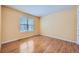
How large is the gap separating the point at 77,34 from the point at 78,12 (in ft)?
2.16

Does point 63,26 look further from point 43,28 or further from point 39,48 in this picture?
point 39,48

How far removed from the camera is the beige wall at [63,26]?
2.57m

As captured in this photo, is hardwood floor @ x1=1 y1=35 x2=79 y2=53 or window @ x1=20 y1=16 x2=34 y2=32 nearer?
hardwood floor @ x1=1 y1=35 x2=79 y2=53

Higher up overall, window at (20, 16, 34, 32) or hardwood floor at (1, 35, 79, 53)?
window at (20, 16, 34, 32)

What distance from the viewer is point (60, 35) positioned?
2.80 metres

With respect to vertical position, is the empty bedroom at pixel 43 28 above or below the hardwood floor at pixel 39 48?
above

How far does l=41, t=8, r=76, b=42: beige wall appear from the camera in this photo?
2.57 meters

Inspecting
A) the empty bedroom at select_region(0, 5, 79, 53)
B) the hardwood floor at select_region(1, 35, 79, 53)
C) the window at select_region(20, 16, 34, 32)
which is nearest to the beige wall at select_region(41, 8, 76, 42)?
the empty bedroom at select_region(0, 5, 79, 53)

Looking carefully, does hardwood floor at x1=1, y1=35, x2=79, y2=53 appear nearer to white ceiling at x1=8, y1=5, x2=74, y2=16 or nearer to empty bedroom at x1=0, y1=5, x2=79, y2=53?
empty bedroom at x1=0, y1=5, x2=79, y2=53

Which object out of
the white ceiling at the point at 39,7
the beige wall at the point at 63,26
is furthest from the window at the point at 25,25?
the beige wall at the point at 63,26

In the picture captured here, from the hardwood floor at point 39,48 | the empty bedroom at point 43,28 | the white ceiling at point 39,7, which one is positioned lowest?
the hardwood floor at point 39,48

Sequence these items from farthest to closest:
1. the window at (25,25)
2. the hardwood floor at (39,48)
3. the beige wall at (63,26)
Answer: the beige wall at (63,26), the window at (25,25), the hardwood floor at (39,48)

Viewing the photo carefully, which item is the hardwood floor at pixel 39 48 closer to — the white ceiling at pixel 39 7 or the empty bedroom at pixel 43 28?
the empty bedroom at pixel 43 28
